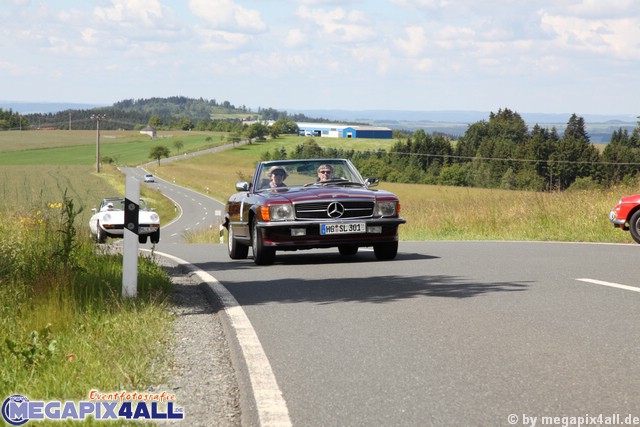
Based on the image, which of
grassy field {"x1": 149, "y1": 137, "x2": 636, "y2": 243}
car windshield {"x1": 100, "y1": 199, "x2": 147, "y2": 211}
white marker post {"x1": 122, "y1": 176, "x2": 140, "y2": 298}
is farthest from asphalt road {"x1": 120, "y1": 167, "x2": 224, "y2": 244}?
white marker post {"x1": 122, "y1": 176, "x2": 140, "y2": 298}

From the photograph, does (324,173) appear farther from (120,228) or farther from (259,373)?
(120,228)

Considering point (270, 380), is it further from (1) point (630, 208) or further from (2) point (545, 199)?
(2) point (545, 199)

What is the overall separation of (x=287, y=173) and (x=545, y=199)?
975 cm

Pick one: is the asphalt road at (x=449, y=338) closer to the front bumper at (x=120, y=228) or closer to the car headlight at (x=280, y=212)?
the car headlight at (x=280, y=212)

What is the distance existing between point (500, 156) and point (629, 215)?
151 meters

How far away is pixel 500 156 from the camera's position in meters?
166

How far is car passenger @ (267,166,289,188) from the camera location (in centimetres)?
1443

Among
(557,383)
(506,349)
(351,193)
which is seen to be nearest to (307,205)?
(351,193)

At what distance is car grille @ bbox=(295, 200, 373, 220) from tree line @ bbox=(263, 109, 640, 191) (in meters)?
90.3

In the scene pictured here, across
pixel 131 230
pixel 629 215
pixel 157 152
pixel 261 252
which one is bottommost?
pixel 157 152

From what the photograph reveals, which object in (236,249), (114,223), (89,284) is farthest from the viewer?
(114,223)

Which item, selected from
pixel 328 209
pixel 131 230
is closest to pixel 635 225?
pixel 328 209

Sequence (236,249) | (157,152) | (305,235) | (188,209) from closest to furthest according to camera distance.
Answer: (305,235) < (236,249) < (188,209) < (157,152)

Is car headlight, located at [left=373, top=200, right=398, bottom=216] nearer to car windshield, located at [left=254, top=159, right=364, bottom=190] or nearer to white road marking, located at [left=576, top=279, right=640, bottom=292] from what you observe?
car windshield, located at [left=254, top=159, right=364, bottom=190]
